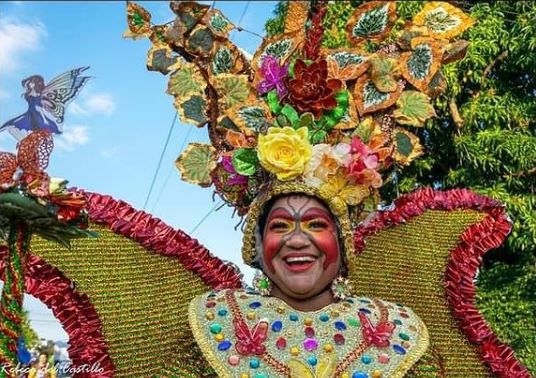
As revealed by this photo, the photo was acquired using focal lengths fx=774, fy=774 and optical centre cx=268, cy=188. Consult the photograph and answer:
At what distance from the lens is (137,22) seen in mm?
3779

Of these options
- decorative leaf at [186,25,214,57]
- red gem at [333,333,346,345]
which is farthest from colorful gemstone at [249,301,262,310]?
decorative leaf at [186,25,214,57]

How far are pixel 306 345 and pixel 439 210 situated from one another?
1.60 metres

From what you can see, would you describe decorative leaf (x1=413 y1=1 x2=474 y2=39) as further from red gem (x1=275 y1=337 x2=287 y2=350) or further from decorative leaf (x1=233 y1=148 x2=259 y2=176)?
red gem (x1=275 y1=337 x2=287 y2=350)

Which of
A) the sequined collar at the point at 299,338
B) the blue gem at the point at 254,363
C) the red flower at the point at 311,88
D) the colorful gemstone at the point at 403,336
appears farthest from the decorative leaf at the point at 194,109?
the colorful gemstone at the point at 403,336

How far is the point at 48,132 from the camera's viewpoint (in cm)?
252

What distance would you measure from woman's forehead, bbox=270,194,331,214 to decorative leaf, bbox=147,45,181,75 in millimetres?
886

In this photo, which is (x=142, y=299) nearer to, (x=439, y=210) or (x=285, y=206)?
(x=285, y=206)

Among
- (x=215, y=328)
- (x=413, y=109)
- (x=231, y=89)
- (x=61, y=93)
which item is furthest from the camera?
(x=413, y=109)

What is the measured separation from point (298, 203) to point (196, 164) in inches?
24.4

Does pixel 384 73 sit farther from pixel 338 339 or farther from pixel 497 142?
pixel 497 142

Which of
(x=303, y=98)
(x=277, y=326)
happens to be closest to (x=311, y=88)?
(x=303, y=98)

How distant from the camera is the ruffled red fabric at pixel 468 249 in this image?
422cm

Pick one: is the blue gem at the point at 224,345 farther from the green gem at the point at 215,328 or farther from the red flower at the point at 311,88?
the red flower at the point at 311,88

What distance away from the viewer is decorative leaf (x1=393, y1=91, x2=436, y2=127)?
3762mm
